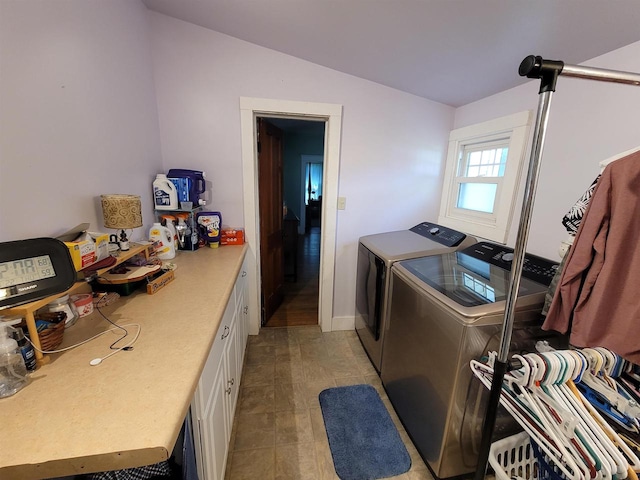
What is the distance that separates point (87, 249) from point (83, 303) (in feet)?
0.75

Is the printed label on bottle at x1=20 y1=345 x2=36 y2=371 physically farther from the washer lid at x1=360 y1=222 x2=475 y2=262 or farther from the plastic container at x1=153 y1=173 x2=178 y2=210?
the washer lid at x1=360 y1=222 x2=475 y2=262

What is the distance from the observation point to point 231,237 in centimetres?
215

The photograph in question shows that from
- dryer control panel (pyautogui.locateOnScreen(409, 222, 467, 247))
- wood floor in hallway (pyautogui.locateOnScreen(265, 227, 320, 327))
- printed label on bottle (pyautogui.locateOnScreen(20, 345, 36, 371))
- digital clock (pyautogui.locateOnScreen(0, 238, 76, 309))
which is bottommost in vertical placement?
wood floor in hallway (pyautogui.locateOnScreen(265, 227, 320, 327))

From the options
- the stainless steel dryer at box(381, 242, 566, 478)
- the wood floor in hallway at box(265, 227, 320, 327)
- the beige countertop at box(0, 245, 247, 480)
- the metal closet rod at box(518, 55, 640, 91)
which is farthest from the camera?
the wood floor in hallway at box(265, 227, 320, 327)

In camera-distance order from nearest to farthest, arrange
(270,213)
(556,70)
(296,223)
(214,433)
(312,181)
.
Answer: (556,70) → (214,433) → (270,213) → (296,223) → (312,181)

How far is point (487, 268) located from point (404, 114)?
145 cm

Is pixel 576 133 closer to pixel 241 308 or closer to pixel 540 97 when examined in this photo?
pixel 540 97

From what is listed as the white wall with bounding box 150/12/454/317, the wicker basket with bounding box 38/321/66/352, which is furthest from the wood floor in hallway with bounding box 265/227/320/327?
the wicker basket with bounding box 38/321/66/352

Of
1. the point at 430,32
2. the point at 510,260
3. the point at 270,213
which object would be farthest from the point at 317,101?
the point at 510,260

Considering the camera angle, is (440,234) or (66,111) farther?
(440,234)

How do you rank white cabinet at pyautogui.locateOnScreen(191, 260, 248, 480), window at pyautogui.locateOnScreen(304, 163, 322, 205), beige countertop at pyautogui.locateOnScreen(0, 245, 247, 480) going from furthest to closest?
window at pyautogui.locateOnScreen(304, 163, 322, 205)
white cabinet at pyautogui.locateOnScreen(191, 260, 248, 480)
beige countertop at pyautogui.locateOnScreen(0, 245, 247, 480)

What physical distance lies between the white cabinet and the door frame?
0.84 meters

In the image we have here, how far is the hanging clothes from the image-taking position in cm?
80

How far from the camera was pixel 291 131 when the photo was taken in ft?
18.9
